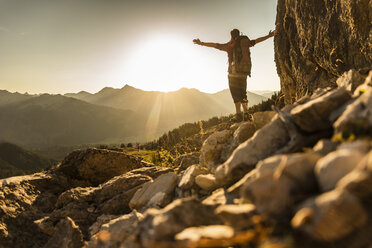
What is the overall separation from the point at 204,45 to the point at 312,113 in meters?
8.76

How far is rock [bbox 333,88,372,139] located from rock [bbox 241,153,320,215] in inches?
25.7

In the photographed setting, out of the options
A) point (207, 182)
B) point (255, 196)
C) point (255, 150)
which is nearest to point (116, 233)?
point (207, 182)

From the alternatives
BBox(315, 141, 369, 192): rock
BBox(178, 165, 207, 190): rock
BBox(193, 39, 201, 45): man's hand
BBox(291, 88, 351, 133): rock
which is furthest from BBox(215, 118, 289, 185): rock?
BBox(193, 39, 201, 45): man's hand

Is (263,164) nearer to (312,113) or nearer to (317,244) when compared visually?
(317,244)

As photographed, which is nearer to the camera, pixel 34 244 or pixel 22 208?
pixel 34 244

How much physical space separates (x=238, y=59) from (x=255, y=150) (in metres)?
8.02

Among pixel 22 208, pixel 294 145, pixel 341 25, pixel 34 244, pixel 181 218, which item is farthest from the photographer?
pixel 341 25

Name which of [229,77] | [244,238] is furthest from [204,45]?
[244,238]

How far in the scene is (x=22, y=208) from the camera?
19.1ft

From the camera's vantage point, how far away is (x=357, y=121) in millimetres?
2580

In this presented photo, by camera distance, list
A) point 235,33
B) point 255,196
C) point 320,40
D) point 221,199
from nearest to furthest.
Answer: point 255,196
point 221,199
point 320,40
point 235,33

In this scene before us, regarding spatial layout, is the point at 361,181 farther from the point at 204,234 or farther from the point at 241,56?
the point at 241,56

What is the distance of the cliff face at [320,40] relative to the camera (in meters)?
6.13

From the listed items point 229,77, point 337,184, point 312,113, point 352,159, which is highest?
point 229,77
